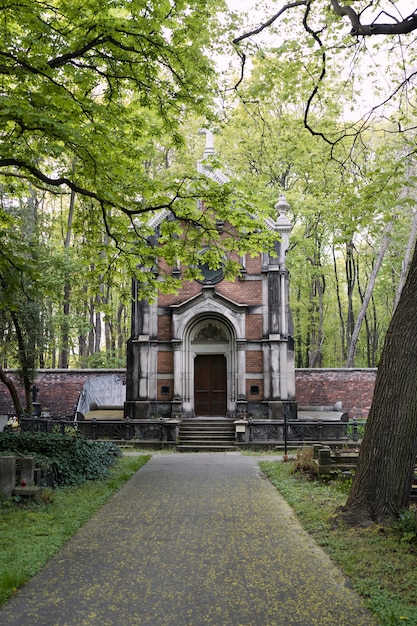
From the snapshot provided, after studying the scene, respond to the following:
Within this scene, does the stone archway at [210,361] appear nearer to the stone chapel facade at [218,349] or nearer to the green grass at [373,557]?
the stone chapel facade at [218,349]

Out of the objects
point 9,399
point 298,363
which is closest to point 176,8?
point 9,399

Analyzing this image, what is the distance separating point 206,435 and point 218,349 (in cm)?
366

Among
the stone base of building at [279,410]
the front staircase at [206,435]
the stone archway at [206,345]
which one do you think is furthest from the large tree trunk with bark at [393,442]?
the stone archway at [206,345]

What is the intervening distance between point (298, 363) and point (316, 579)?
32.6 metres

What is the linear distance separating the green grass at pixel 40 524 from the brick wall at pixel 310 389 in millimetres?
13710

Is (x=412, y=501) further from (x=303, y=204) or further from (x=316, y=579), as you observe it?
(x=303, y=204)

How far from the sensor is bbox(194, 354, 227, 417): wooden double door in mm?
19656

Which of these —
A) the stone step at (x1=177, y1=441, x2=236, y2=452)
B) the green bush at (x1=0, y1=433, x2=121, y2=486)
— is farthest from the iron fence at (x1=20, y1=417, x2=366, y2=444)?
the green bush at (x1=0, y1=433, x2=121, y2=486)

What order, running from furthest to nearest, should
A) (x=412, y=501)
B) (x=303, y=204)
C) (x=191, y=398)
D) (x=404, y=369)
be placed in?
(x=303, y=204)
(x=191, y=398)
(x=412, y=501)
(x=404, y=369)

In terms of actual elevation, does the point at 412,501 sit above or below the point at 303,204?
below

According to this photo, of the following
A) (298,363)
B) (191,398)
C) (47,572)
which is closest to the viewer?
(47,572)

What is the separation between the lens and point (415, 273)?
6.47m

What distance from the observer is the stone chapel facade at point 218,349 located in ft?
61.5

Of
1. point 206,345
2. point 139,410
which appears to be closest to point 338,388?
point 206,345
